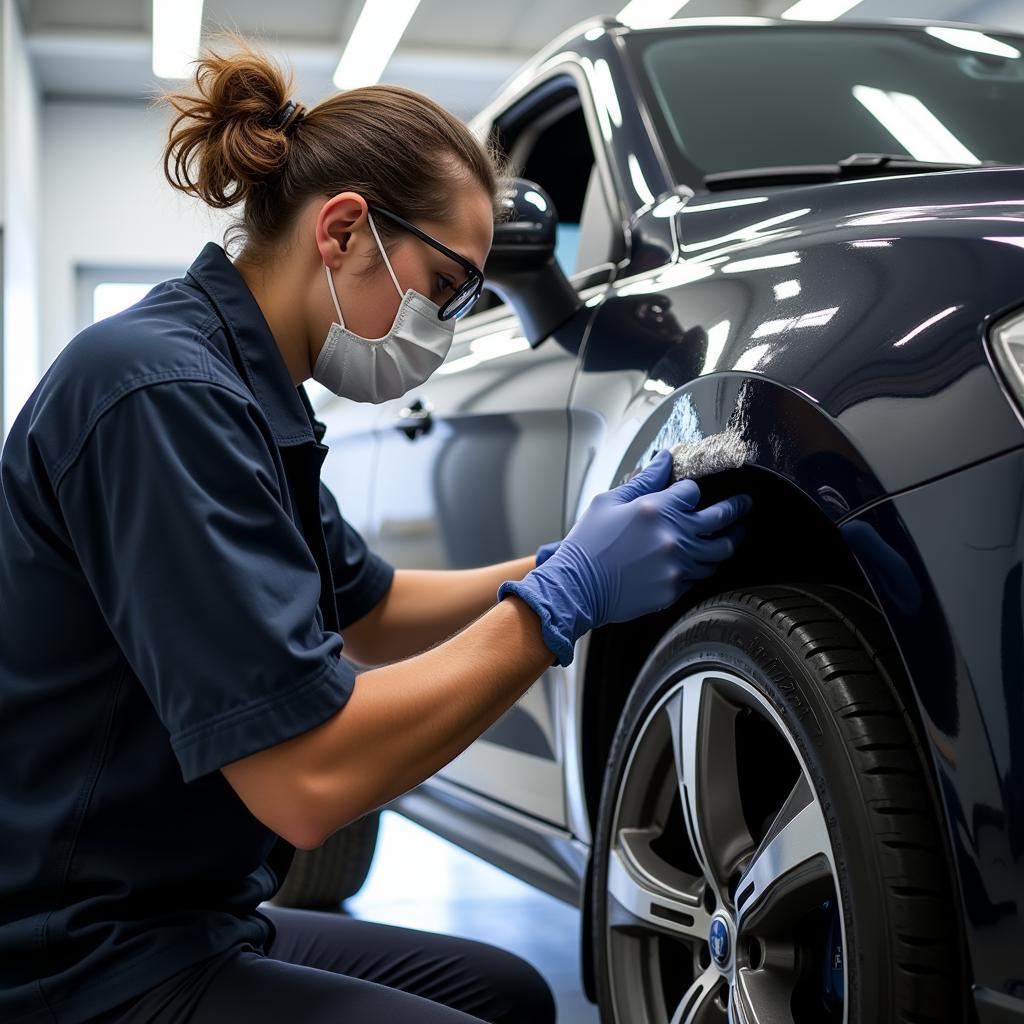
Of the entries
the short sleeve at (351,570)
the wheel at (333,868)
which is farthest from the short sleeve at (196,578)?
the wheel at (333,868)

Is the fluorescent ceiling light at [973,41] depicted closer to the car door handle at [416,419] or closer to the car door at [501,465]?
the car door at [501,465]

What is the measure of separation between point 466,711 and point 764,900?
0.32 metres

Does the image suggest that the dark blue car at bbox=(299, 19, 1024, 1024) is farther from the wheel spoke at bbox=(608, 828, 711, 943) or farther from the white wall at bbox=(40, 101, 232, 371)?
the white wall at bbox=(40, 101, 232, 371)

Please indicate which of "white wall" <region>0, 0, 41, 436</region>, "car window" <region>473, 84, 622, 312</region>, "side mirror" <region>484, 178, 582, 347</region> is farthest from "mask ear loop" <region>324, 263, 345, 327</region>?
"white wall" <region>0, 0, 41, 436</region>

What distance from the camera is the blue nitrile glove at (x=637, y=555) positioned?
132 cm

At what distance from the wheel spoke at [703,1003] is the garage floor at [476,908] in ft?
3.14

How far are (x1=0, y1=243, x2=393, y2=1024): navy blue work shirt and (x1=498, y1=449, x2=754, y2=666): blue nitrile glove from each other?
257 millimetres

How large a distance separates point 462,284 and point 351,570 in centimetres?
50

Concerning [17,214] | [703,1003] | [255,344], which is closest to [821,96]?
[255,344]

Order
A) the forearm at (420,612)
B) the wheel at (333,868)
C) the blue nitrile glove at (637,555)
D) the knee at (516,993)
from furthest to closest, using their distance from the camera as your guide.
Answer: the wheel at (333,868) < the forearm at (420,612) < the knee at (516,993) < the blue nitrile glove at (637,555)

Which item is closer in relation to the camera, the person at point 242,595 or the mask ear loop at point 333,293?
the person at point 242,595

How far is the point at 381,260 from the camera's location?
1363 millimetres

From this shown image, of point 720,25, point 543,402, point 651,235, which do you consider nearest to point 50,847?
point 543,402

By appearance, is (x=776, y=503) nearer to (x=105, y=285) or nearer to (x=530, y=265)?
(x=530, y=265)
